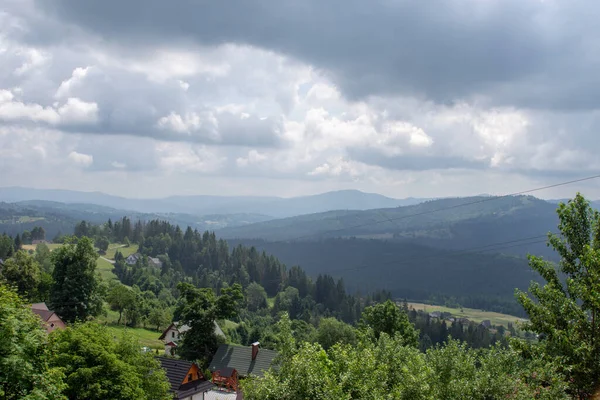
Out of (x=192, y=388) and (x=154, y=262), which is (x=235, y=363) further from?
(x=154, y=262)

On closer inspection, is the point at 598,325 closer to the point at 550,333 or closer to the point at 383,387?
the point at 550,333

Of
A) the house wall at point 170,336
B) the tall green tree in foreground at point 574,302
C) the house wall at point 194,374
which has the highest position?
the tall green tree in foreground at point 574,302

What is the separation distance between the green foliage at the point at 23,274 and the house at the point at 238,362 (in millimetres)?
37625

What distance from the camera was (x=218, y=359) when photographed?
6019 centimetres

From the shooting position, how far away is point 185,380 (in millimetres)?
41844

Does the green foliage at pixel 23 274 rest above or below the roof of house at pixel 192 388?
above

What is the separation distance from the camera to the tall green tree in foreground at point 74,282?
64.2 metres

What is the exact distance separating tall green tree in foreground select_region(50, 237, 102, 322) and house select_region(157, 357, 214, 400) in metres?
28.0

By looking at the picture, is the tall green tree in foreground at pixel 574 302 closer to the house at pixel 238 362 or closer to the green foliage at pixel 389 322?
the green foliage at pixel 389 322

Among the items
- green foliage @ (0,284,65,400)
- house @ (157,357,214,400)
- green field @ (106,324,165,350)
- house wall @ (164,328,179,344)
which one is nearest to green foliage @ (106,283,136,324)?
green field @ (106,324,165,350)

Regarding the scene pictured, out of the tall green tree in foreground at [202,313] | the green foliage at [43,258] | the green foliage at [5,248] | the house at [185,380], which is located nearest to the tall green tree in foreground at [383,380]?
the house at [185,380]

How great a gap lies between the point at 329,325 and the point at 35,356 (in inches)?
1978

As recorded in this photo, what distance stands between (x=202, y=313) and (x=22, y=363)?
4741 centimetres

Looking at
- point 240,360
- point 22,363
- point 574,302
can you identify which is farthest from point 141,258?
point 574,302
